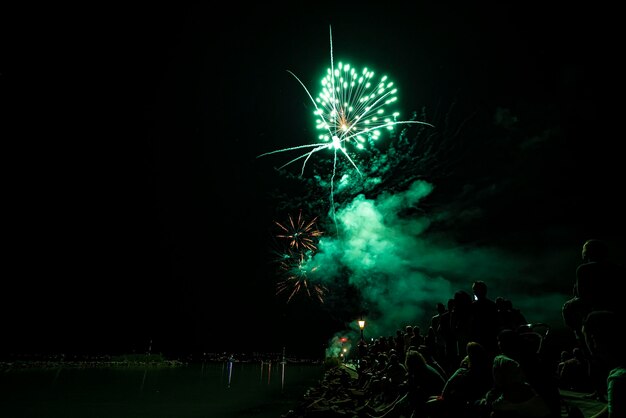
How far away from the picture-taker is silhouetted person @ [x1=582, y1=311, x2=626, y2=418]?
2.48 m

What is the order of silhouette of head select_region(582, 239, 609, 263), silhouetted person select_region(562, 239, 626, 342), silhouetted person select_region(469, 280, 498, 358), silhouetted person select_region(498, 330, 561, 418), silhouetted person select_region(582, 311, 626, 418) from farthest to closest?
silhouetted person select_region(469, 280, 498, 358), silhouette of head select_region(582, 239, 609, 263), silhouetted person select_region(562, 239, 626, 342), silhouetted person select_region(498, 330, 561, 418), silhouetted person select_region(582, 311, 626, 418)

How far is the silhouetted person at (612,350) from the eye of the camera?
2484mm

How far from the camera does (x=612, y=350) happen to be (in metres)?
2.60

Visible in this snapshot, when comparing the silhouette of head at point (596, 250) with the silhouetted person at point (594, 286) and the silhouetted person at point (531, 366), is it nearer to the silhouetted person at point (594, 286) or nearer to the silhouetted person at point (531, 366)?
the silhouetted person at point (594, 286)

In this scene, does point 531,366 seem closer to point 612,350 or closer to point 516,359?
point 516,359

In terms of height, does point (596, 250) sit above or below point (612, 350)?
above

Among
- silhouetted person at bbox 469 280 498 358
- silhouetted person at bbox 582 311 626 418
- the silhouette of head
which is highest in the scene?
the silhouette of head

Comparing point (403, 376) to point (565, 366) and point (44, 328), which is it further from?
point (44, 328)

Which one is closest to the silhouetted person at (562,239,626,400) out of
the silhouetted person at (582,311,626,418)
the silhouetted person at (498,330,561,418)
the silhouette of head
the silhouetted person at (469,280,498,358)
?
the silhouette of head

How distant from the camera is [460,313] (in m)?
7.04

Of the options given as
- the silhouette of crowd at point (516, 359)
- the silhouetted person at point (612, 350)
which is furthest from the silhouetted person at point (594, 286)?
the silhouetted person at point (612, 350)

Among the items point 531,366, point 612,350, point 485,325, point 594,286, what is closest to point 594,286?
point 594,286

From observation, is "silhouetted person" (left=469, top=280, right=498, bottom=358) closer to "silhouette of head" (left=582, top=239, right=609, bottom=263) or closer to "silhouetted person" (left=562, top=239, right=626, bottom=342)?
"silhouetted person" (left=562, top=239, right=626, bottom=342)

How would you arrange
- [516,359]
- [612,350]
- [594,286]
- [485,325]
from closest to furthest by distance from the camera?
1. [612,350]
2. [516,359]
3. [594,286]
4. [485,325]
